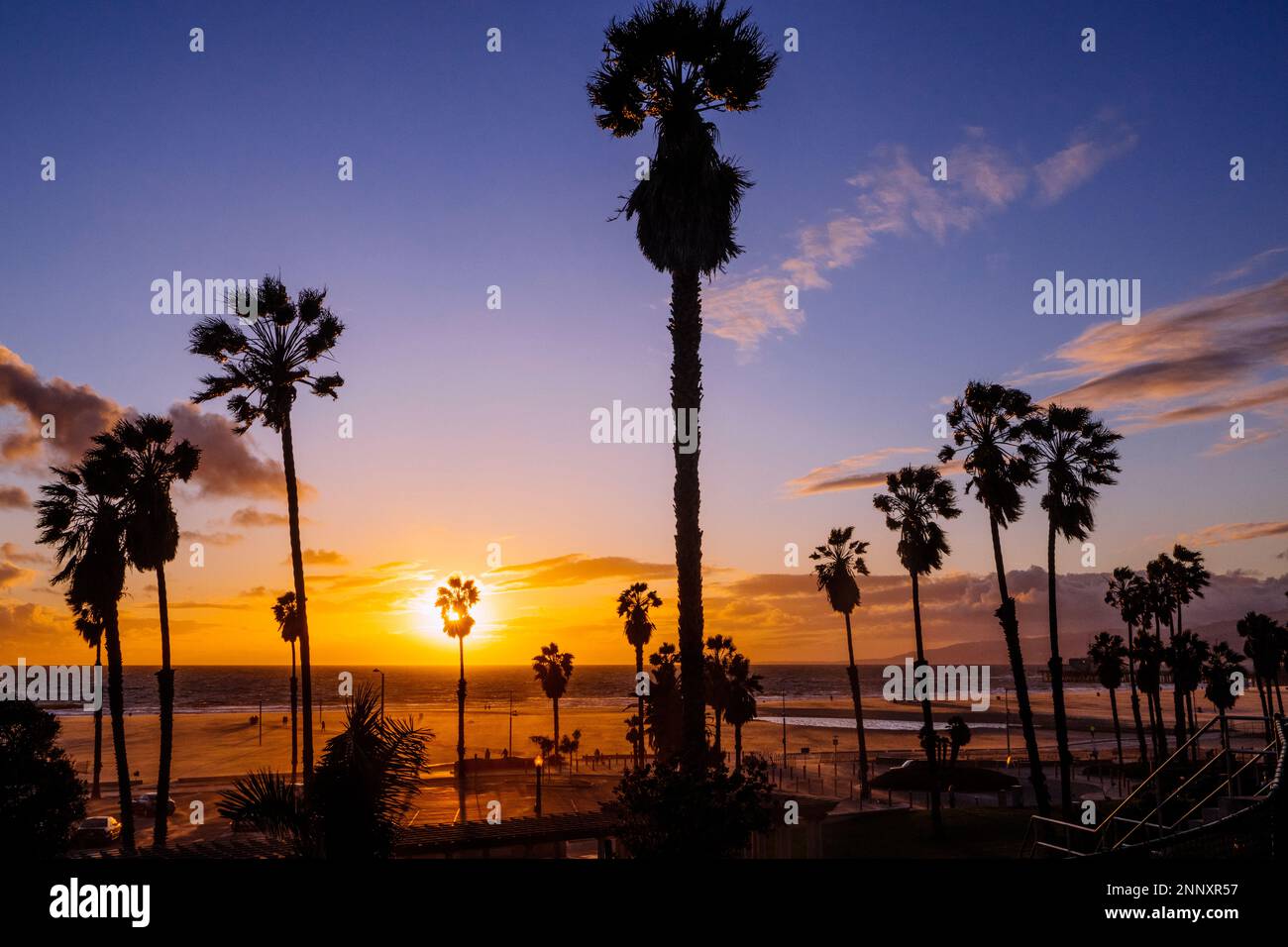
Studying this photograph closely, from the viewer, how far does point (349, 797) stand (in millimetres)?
11555

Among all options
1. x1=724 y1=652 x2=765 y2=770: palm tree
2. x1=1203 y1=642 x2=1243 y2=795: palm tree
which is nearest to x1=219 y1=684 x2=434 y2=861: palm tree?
x1=724 y1=652 x2=765 y2=770: palm tree

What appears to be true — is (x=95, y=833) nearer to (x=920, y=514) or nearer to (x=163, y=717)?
(x=163, y=717)

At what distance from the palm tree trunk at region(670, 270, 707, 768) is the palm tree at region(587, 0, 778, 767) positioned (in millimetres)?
27

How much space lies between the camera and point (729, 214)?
21.5m

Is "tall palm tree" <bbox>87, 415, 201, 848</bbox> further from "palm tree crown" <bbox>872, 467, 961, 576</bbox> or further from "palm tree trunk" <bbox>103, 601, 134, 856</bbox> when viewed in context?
"palm tree crown" <bbox>872, 467, 961, 576</bbox>

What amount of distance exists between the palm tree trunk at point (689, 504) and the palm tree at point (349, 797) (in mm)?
7914

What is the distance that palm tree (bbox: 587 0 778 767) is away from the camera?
20281 millimetres

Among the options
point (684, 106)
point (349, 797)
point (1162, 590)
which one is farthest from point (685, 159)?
point (1162, 590)

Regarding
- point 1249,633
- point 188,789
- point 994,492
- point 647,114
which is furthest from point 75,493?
point 1249,633

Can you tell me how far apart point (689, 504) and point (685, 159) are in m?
8.30

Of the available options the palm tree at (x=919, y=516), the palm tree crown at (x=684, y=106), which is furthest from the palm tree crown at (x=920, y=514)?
the palm tree crown at (x=684, y=106)

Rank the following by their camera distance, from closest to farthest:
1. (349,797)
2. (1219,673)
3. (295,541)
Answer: (349,797) < (295,541) < (1219,673)

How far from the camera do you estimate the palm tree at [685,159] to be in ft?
66.5
